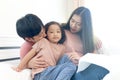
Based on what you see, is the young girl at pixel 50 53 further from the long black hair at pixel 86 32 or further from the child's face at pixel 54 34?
the long black hair at pixel 86 32

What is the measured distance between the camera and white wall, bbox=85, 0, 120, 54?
6.53ft

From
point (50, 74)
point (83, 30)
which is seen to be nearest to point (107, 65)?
point (50, 74)

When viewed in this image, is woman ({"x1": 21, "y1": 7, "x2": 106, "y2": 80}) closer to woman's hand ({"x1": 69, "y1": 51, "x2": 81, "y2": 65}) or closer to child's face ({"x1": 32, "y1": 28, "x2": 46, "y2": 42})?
woman's hand ({"x1": 69, "y1": 51, "x2": 81, "y2": 65})

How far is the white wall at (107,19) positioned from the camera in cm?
199

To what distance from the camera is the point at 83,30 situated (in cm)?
145

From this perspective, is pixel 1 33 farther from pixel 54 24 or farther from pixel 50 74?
pixel 50 74

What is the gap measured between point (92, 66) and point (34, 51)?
0.38m

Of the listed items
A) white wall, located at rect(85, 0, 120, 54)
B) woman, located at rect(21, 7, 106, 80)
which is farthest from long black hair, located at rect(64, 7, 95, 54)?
white wall, located at rect(85, 0, 120, 54)

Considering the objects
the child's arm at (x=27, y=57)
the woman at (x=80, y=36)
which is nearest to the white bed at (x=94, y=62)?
the child's arm at (x=27, y=57)

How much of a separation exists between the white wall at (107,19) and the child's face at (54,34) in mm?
737

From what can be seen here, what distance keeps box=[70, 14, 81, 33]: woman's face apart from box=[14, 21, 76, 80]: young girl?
0.33 feet

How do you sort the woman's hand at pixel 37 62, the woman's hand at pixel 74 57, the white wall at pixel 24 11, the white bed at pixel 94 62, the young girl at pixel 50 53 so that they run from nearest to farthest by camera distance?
the white bed at pixel 94 62
the young girl at pixel 50 53
the woman's hand at pixel 37 62
the woman's hand at pixel 74 57
the white wall at pixel 24 11

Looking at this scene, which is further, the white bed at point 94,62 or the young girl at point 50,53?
the young girl at point 50,53

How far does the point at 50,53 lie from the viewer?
121 cm
